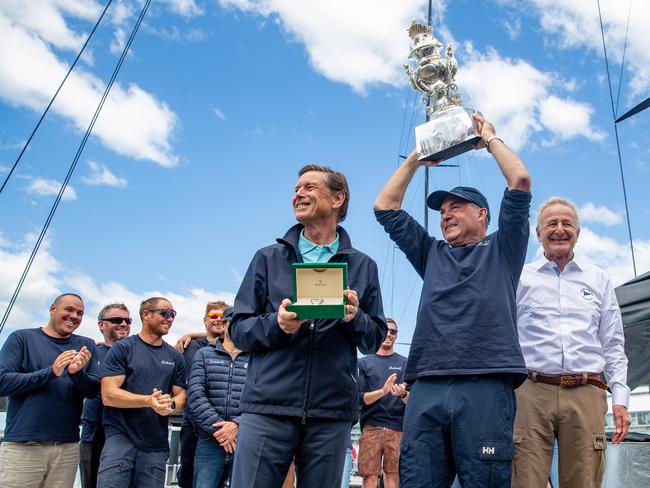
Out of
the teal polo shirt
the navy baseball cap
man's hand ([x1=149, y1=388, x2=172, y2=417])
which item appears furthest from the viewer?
man's hand ([x1=149, y1=388, x2=172, y2=417])

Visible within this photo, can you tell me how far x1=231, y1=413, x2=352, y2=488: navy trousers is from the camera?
8.04 ft

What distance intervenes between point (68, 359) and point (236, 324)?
260 centimetres

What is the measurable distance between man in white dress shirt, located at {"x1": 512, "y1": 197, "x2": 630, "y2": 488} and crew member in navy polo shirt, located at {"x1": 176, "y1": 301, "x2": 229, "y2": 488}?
268cm

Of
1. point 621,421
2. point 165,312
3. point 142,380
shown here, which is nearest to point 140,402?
point 142,380

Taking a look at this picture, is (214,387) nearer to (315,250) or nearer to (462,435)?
(315,250)

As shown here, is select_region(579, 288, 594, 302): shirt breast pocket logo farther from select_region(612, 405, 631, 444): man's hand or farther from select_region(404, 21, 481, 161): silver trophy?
select_region(404, 21, 481, 161): silver trophy

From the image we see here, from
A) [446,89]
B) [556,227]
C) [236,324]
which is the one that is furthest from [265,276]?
[556,227]

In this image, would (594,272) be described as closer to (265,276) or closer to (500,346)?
(500,346)

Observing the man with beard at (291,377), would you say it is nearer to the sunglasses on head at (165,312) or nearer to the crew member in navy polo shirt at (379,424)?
the sunglasses on head at (165,312)

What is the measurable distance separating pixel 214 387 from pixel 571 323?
274cm

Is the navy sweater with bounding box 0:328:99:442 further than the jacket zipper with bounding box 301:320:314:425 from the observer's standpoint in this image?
Yes

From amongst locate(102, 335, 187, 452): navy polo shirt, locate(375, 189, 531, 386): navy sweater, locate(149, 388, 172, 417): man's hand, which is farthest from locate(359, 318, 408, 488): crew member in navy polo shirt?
locate(375, 189, 531, 386): navy sweater

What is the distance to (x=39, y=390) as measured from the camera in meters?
4.89

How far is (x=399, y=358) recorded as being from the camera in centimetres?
720
